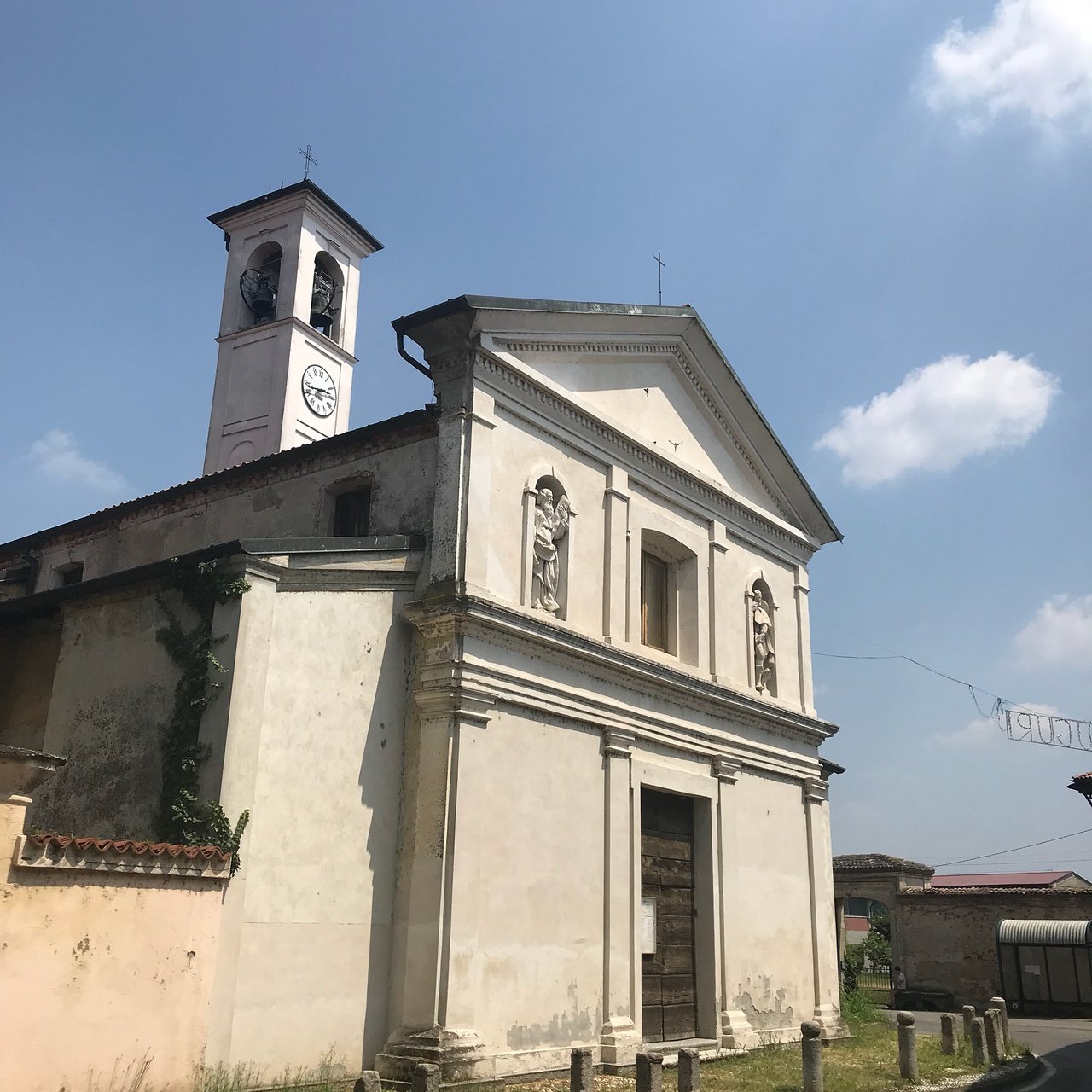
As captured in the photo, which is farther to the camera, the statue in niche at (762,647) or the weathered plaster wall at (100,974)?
the statue in niche at (762,647)

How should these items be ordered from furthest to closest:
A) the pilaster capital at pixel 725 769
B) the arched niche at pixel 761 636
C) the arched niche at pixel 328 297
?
the arched niche at pixel 328 297 → the arched niche at pixel 761 636 → the pilaster capital at pixel 725 769

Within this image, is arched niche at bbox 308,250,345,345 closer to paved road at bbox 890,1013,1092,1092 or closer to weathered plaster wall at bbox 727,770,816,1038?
weathered plaster wall at bbox 727,770,816,1038

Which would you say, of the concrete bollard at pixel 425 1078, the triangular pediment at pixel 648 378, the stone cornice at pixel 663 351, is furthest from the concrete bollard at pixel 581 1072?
the stone cornice at pixel 663 351

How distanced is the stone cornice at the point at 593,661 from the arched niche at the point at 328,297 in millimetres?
15901

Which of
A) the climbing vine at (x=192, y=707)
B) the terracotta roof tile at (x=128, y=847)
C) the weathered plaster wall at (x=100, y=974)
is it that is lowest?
the weathered plaster wall at (x=100, y=974)

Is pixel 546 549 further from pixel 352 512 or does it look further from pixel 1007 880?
pixel 1007 880

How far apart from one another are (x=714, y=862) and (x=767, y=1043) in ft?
8.91

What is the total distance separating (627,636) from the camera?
570 inches

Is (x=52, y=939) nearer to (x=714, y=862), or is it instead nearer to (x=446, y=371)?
(x=446, y=371)

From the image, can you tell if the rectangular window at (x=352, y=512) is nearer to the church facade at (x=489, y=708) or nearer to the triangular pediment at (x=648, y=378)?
the church facade at (x=489, y=708)

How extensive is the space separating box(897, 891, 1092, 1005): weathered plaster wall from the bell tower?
20400mm

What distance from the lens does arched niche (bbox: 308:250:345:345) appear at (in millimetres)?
27469

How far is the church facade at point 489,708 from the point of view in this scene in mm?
10820

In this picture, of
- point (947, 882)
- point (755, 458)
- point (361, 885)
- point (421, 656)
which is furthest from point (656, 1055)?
point (947, 882)
